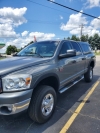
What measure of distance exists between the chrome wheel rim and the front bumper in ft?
2.05

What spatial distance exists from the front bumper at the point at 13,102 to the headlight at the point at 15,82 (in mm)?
90

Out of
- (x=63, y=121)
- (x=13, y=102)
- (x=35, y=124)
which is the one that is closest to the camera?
(x=13, y=102)

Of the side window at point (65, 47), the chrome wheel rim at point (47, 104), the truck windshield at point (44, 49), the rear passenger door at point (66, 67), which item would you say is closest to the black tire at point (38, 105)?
the chrome wheel rim at point (47, 104)

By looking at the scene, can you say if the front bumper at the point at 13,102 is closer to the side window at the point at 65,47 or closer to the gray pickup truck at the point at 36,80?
the gray pickup truck at the point at 36,80

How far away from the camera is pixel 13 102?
2.39 m

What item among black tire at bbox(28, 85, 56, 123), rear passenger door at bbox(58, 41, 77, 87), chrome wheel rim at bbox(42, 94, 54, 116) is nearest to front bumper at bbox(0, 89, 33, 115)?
black tire at bbox(28, 85, 56, 123)

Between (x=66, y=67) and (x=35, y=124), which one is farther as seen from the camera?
(x=66, y=67)

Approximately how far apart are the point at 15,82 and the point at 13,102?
340 mm

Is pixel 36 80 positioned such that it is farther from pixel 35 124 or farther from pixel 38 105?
pixel 35 124

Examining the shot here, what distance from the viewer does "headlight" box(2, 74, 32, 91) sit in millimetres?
2469

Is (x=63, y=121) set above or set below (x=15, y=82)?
below

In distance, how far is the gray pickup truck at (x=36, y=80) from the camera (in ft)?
8.09

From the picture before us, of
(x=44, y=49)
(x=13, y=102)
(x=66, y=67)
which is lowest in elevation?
(x=13, y=102)

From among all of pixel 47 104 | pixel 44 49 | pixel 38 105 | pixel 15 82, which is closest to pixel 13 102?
pixel 15 82
